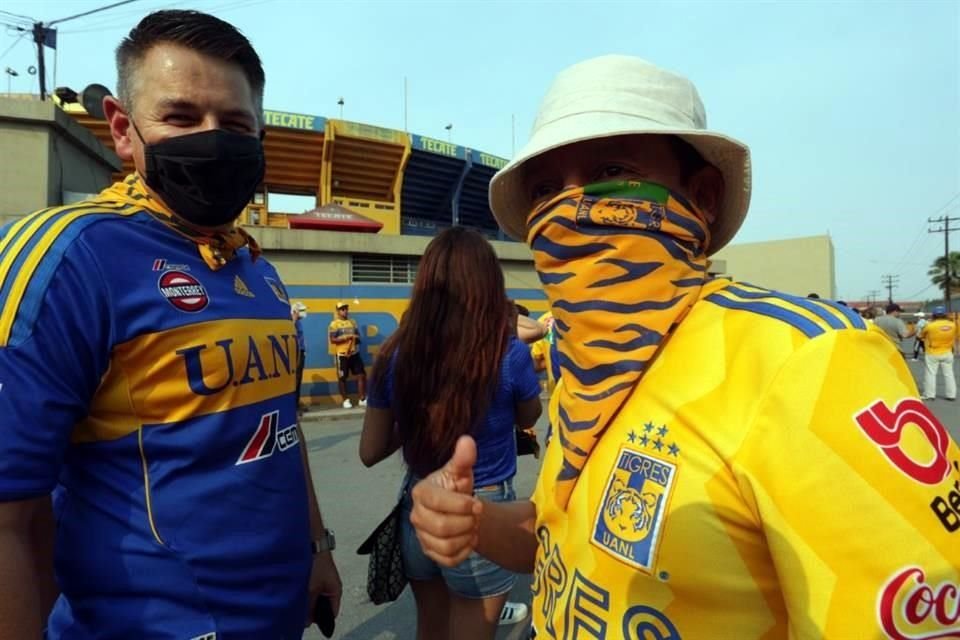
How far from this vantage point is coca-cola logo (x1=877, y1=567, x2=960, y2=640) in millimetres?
727

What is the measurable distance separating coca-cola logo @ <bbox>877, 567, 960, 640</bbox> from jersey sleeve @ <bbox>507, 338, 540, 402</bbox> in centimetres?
163

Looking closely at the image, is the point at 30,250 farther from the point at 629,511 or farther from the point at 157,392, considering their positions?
the point at 629,511

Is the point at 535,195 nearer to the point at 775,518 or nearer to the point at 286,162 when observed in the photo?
the point at 775,518

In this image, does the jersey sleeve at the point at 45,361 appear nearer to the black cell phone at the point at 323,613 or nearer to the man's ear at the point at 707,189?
the black cell phone at the point at 323,613

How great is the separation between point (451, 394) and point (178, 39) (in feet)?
4.61

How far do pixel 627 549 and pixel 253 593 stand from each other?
99 centimetres

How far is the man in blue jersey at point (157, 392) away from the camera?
3.64 feet

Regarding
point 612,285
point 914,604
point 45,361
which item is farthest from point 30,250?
point 914,604

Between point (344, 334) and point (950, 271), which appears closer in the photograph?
point (344, 334)

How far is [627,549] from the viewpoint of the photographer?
36.6 inches

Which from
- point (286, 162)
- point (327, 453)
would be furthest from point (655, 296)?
point (286, 162)

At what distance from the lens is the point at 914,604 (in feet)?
2.40

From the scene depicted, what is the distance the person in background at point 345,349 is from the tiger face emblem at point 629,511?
871cm

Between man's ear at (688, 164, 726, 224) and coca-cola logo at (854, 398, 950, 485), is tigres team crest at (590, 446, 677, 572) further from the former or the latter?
man's ear at (688, 164, 726, 224)
